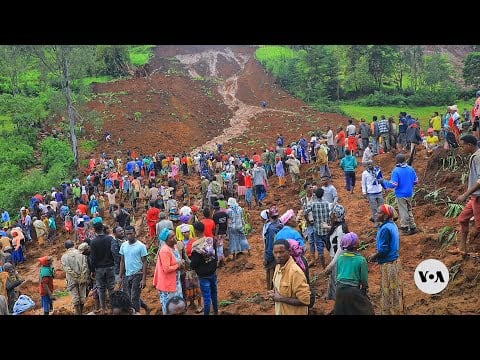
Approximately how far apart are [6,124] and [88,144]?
446cm

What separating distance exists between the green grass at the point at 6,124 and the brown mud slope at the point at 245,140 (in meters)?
4.89

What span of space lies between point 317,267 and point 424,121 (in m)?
21.0

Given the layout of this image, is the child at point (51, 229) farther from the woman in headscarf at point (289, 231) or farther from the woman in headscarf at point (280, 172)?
the woman in headscarf at point (289, 231)

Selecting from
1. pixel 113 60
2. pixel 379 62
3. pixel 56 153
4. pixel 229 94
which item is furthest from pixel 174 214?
pixel 113 60

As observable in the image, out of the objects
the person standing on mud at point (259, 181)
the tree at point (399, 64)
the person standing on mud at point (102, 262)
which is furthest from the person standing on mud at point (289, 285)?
the tree at point (399, 64)

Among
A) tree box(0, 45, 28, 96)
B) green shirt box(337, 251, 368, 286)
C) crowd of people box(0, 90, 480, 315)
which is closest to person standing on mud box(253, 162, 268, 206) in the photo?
crowd of people box(0, 90, 480, 315)

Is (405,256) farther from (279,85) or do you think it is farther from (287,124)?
(279,85)

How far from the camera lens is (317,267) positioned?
8312mm

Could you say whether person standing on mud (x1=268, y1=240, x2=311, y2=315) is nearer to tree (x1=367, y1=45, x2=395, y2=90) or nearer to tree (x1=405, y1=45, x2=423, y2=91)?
tree (x1=405, y1=45, x2=423, y2=91)

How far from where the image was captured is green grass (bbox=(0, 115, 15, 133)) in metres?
25.9

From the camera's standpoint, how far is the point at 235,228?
938 cm

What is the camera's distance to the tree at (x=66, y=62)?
75.9 ft

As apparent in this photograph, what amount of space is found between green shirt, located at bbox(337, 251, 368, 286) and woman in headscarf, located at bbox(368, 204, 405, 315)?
0.57 metres
